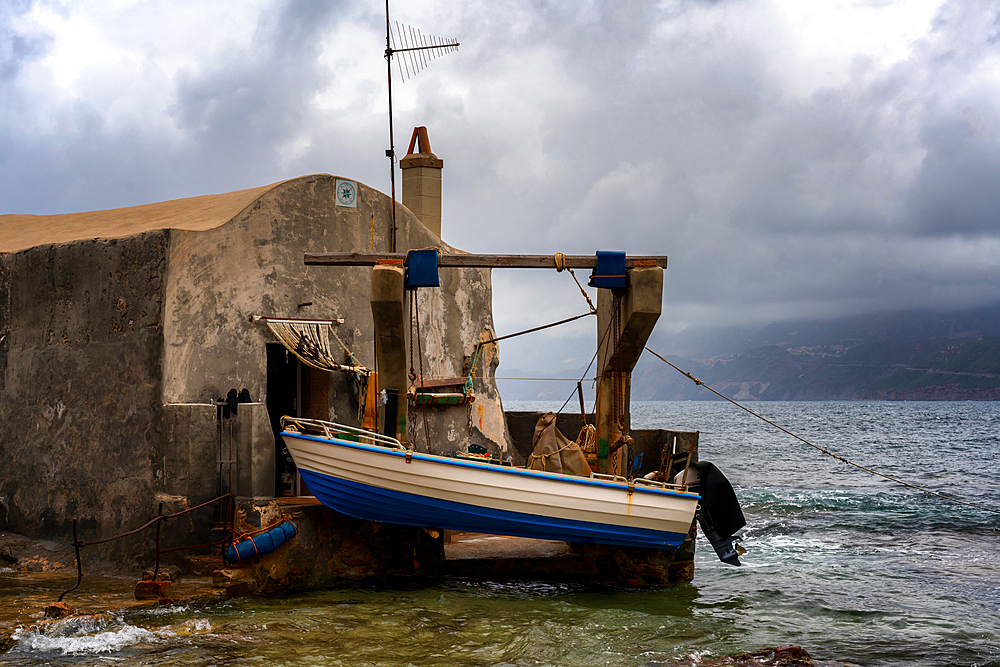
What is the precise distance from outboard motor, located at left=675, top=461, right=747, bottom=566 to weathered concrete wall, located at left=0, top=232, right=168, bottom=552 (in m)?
6.97

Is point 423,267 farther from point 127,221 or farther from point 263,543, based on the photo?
point 127,221

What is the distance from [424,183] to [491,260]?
6.45 m

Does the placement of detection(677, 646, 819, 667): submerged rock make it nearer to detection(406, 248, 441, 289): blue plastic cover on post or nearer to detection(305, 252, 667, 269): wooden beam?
detection(305, 252, 667, 269): wooden beam

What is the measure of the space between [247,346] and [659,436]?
6057 millimetres

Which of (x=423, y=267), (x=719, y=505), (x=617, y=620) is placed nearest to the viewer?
(x=617, y=620)

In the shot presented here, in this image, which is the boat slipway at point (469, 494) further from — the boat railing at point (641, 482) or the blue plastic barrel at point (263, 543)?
the blue plastic barrel at point (263, 543)

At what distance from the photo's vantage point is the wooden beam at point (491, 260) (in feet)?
35.9

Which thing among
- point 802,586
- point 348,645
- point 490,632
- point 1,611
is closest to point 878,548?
point 802,586

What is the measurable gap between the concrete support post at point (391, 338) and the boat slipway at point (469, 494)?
403 mm

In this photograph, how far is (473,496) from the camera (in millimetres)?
10305

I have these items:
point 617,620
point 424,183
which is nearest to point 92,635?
point 617,620

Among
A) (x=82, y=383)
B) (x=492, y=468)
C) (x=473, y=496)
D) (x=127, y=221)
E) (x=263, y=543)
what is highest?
(x=127, y=221)

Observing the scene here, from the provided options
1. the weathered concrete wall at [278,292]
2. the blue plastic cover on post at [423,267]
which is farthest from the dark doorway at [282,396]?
the blue plastic cover on post at [423,267]

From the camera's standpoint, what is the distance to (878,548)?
1839 cm
